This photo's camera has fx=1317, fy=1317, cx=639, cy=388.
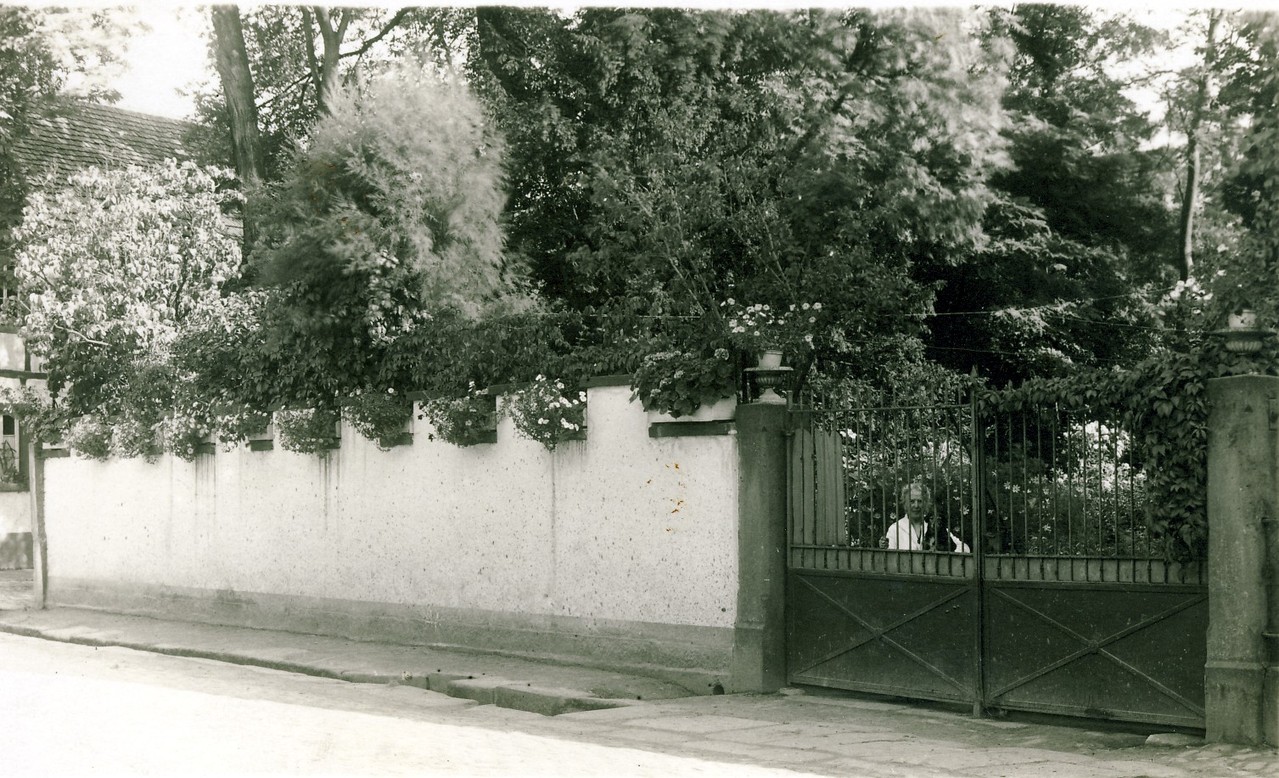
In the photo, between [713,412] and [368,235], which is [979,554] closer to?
[713,412]

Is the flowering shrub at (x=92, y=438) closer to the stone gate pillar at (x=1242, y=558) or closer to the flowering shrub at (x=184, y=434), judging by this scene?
the flowering shrub at (x=184, y=434)

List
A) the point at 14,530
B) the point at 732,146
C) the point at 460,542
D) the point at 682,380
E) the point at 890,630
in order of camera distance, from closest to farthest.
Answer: the point at 890,630, the point at 682,380, the point at 460,542, the point at 732,146, the point at 14,530

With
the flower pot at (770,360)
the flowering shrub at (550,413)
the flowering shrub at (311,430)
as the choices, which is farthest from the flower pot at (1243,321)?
the flowering shrub at (311,430)

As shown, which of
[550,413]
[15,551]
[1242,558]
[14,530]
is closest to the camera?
[1242,558]

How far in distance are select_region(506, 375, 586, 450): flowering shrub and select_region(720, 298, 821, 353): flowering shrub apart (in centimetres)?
162

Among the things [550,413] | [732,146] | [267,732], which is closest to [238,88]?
[732,146]

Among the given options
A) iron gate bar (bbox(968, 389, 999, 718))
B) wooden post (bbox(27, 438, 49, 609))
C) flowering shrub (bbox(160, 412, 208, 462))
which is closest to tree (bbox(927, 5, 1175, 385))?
flowering shrub (bbox(160, 412, 208, 462))

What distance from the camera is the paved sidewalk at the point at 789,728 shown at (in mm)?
7586

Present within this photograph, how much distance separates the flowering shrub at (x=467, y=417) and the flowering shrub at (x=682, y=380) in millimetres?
2174

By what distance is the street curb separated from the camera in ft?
33.6

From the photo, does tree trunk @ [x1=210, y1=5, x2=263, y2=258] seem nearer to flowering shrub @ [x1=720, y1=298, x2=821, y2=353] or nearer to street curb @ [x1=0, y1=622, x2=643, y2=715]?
street curb @ [x1=0, y1=622, x2=643, y2=715]

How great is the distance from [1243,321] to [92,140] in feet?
84.2

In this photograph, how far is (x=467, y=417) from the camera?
500 inches

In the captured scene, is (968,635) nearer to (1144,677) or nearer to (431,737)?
(1144,677)
